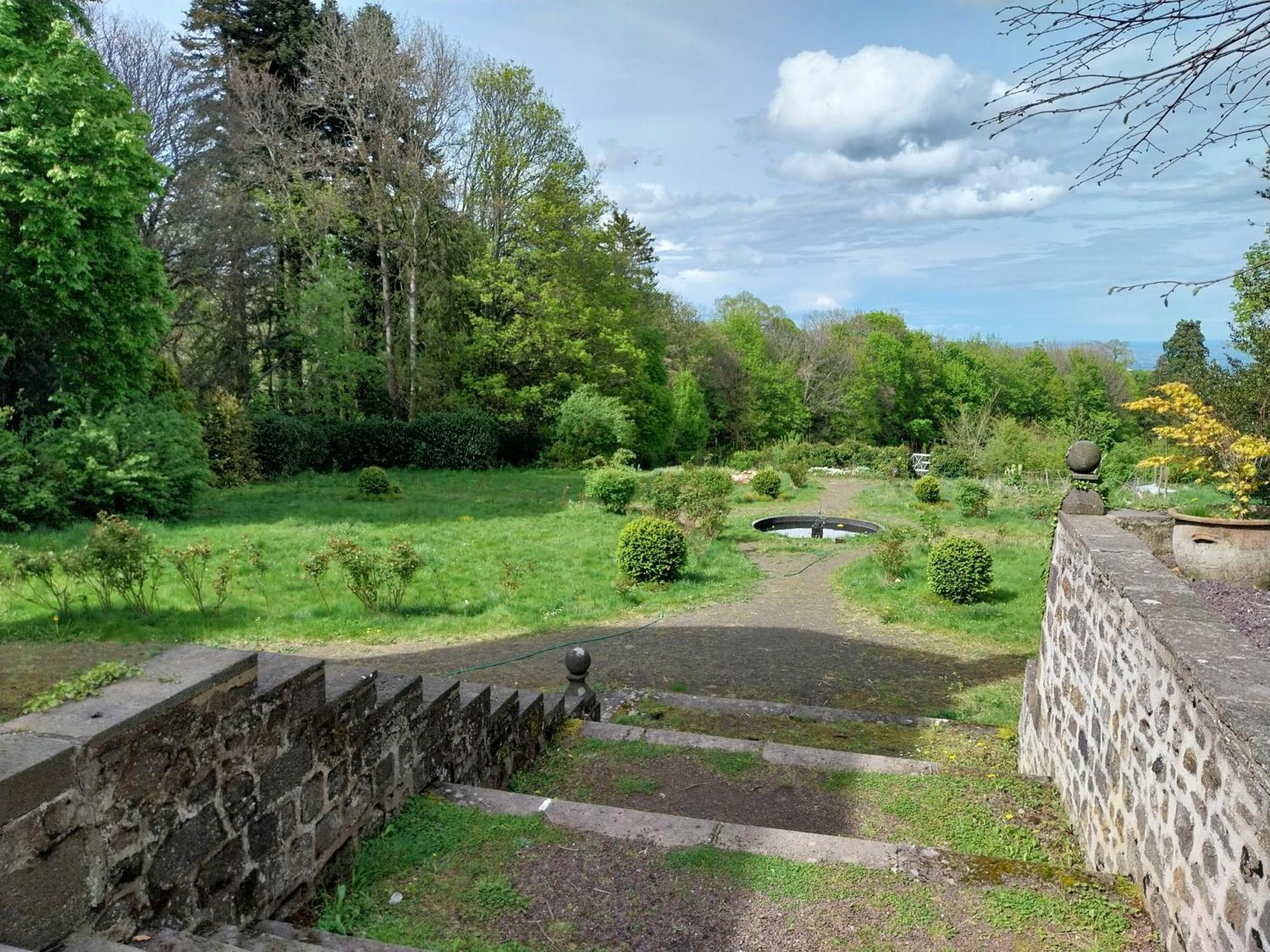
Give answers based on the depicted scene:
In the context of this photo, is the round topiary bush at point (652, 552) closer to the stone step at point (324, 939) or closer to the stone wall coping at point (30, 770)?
the stone step at point (324, 939)

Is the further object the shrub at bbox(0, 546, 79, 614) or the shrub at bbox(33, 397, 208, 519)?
the shrub at bbox(33, 397, 208, 519)

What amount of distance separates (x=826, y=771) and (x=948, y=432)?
82.5 feet

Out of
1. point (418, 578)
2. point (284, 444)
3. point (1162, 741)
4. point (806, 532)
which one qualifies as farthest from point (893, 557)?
point (284, 444)

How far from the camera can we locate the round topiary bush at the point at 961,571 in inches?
403

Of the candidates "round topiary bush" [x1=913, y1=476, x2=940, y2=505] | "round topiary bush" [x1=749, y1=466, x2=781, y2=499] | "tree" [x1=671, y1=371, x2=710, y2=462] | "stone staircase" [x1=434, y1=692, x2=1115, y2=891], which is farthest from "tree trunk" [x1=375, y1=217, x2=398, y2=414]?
"stone staircase" [x1=434, y1=692, x2=1115, y2=891]

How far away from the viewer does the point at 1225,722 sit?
2.41 metres

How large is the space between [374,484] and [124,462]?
5.12 metres

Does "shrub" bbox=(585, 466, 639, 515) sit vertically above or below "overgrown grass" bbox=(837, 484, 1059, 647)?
above

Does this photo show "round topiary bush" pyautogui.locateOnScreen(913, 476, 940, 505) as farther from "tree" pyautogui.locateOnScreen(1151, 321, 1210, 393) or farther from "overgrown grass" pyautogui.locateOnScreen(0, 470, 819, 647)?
"tree" pyautogui.locateOnScreen(1151, 321, 1210, 393)

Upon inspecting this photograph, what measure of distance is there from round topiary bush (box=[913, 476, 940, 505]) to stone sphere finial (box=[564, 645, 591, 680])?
14894mm

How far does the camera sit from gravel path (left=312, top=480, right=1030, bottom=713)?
750cm

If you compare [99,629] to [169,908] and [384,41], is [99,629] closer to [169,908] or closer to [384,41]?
[169,908]

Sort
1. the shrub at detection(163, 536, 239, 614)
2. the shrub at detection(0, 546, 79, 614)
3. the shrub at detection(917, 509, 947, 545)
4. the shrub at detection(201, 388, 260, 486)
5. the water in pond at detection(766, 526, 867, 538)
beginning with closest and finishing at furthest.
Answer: the shrub at detection(0, 546, 79, 614) → the shrub at detection(163, 536, 239, 614) → the shrub at detection(917, 509, 947, 545) → the water in pond at detection(766, 526, 867, 538) → the shrub at detection(201, 388, 260, 486)

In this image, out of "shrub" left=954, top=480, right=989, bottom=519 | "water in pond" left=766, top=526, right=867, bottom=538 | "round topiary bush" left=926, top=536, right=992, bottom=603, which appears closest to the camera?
"round topiary bush" left=926, top=536, right=992, bottom=603
